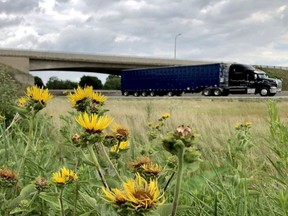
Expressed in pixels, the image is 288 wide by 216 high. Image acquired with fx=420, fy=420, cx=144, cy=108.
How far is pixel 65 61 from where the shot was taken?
52.7 meters

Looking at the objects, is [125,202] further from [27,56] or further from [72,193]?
[27,56]

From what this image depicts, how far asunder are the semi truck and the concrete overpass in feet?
26.2

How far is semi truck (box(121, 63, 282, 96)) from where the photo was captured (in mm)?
34969

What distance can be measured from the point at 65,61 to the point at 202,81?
2090 centimetres

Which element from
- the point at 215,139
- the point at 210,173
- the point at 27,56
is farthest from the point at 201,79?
the point at 210,173

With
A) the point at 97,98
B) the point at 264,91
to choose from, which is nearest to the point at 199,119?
the point at 97,98

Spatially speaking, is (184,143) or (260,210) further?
(260,210)

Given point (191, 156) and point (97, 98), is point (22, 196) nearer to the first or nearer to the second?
point (97, 98)

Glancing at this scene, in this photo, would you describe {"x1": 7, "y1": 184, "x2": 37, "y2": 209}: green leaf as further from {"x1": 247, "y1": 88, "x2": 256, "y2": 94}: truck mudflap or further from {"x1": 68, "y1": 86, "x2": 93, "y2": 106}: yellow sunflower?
{"x1": 247, "y1": 88, "x2": 256, "y2": 94}: truck mudflap

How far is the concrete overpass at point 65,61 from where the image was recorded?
49097 millimetres

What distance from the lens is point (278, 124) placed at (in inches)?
60.9

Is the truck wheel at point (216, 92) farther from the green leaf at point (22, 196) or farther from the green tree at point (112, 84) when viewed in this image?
the green tree at point (112, 84)

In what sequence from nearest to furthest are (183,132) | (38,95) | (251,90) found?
(183,132), (38,95), (251,90)

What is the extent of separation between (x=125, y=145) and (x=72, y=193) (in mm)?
404
